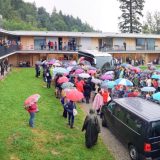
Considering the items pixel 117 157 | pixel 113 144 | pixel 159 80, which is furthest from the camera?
pixel 159 80

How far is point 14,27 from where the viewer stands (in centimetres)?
10006

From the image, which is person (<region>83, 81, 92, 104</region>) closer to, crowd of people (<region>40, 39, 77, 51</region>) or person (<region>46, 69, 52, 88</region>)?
person (<region>46, 69, 52, 88</region>)

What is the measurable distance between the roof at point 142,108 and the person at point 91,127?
4.63 ft

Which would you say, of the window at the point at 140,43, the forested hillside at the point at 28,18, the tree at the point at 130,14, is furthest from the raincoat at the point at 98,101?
the forested hillside at the point at 28,18

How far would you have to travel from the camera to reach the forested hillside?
10661 centimetres

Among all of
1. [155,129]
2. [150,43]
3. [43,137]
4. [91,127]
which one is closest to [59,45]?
[150,43]

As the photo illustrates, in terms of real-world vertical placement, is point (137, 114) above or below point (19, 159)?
above

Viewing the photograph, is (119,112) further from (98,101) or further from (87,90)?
(87,90)

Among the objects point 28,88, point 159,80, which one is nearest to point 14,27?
point 28,88

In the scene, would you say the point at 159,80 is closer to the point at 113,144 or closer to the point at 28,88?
the point at 113,144

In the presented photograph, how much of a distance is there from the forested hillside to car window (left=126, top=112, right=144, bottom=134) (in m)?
88.9

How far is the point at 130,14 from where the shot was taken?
72.8m

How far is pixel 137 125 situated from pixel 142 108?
41.0 inches

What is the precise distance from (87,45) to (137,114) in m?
36.4
